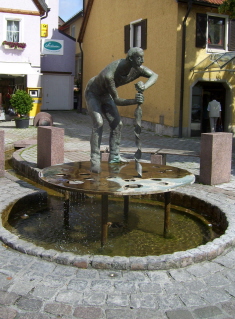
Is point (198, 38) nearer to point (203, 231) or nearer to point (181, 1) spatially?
point (181, 1)

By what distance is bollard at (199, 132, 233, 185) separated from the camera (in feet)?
24.3

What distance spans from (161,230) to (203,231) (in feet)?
1.85

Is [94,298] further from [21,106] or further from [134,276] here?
[21,106]

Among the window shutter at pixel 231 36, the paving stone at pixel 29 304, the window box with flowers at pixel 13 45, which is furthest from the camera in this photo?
the window box with flowers at pixel 13 45

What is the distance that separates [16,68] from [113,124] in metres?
16.6

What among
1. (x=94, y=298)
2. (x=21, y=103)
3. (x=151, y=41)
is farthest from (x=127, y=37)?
(x=94, y=298)

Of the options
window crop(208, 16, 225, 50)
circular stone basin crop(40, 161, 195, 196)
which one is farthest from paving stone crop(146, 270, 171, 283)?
window crop(208, 16, 225, 50)

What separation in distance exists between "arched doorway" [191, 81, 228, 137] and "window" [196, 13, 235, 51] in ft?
4.90

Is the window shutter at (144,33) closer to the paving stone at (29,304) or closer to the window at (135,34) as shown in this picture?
the window at (135,34)

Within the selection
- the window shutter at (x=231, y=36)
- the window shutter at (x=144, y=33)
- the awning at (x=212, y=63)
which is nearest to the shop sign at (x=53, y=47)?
the window shutter at (x=144, y=33)

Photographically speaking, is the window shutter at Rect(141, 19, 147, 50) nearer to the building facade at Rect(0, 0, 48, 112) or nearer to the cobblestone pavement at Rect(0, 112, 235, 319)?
the building facade at Rect(0, 0, 48, 112)

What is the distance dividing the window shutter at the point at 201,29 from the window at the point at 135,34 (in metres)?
2.62

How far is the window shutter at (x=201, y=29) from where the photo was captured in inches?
642

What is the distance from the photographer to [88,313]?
312 cm
